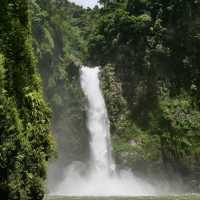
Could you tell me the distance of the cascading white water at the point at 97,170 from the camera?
42.3 m

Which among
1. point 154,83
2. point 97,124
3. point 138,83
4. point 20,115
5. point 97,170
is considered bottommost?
point 97,170

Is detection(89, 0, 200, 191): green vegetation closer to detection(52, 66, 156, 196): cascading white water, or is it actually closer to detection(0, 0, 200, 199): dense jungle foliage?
detection(0, 0, 200, 199): dense jungle foliage

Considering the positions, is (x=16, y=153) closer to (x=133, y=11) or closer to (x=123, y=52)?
(x=123, y=52)

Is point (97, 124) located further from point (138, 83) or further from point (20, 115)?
point (20, 115)

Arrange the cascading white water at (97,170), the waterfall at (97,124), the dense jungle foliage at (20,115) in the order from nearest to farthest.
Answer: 1. the dense jungle foliage at (20,115)
2. the cascading white water at (97,170)
3. the waterfall at (97,124)

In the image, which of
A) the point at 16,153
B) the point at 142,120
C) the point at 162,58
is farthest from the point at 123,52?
the point at 16,153

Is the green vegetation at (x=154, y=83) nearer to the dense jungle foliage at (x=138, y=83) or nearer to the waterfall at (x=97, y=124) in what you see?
the dense jungle foliage at (x=138, y=83)

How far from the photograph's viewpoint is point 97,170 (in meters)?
43.5

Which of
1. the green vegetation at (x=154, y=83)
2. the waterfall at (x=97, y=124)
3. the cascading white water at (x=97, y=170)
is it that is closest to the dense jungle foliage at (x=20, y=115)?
the cascading white water at (x=97, y=170)

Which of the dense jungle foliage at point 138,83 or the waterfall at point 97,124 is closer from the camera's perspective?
the dense jungle foliage at point 138,83

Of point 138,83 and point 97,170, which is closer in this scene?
point 97,170

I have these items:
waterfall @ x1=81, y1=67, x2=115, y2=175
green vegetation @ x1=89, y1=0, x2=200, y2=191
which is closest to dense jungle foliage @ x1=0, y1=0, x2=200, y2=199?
green vegetation @ x1=89, y1=0, x2=200, y2=191

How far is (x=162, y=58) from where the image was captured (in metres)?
45.6

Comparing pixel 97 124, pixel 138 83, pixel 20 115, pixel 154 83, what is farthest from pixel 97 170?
pixel 20 115
